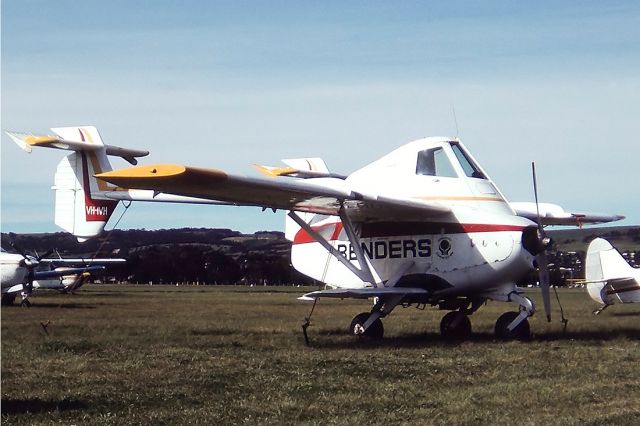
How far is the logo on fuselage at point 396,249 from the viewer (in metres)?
13.7

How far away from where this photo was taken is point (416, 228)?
13.8m

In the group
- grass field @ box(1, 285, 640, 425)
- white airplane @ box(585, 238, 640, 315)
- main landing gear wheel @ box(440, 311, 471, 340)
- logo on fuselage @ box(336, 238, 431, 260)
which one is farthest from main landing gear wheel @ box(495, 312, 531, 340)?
white airplane @ box(585, 238, 640, 315)

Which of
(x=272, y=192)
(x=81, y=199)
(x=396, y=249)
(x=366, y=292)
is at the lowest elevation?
(x=366, y=292)

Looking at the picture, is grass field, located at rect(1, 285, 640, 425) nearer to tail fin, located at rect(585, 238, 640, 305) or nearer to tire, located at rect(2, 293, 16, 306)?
tail fin, located at rect(585, 238, 640, 305)

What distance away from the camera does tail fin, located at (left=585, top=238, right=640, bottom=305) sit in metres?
Result: 21.8

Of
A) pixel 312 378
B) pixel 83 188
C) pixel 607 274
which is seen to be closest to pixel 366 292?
pixel 312 378

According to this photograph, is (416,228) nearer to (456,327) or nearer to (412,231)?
(412,231)

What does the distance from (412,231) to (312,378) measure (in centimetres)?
572

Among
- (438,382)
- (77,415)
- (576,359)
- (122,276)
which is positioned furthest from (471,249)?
(122,276)

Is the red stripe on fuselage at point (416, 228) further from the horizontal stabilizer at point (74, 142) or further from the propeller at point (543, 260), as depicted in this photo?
the horizontal stabilizer at point (74, 142)

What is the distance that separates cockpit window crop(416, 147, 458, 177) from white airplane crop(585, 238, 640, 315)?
29.6ft

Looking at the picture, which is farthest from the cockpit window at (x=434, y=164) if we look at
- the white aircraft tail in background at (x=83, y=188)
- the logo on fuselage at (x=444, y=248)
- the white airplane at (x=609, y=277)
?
the white airplane at (x=609, y=277)

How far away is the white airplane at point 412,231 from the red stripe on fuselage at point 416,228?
0.6 inches

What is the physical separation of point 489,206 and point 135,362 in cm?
636
